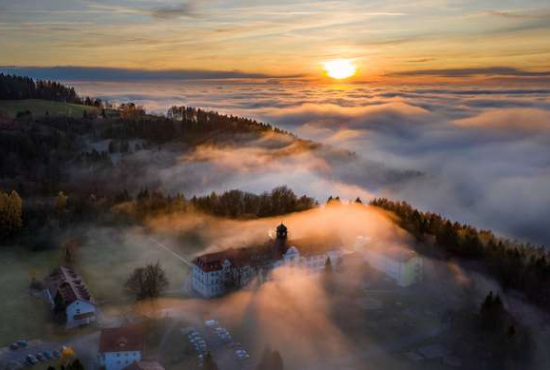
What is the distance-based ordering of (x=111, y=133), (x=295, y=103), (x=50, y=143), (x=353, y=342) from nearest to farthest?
1. (x=353, y=342)
2. (x=50, y=143)
3. (x=111, y=133)
4. (x=295, y=103)

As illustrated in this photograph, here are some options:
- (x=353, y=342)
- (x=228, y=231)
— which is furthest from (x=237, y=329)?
(x=228, y=231)

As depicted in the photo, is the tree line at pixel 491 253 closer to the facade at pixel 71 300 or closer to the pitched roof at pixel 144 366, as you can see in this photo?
the pitched roof at pixel 144 366

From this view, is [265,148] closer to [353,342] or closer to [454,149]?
[454,149]

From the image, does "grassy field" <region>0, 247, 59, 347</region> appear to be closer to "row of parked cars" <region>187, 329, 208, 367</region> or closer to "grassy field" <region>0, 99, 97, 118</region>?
"row of parked cars" <region>187, 329, 208, 367</region>

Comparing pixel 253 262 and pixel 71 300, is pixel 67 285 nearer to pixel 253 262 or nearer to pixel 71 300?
pixel 71 300

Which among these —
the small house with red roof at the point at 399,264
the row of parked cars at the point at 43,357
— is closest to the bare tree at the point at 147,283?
the row of parked cars at the point at 43,357

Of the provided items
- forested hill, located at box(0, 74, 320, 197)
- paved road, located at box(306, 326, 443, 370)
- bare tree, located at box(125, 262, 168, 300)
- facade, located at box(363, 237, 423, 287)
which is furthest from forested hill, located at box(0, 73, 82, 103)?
paved road, located at box(306, 326, 443, 370)

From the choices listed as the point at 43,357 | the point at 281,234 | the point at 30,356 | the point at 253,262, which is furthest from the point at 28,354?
the point at 281,234
